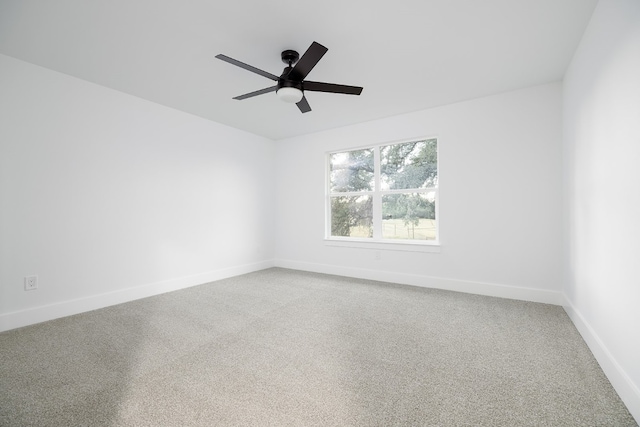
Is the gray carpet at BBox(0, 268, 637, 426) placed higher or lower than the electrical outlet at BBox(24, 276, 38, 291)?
lower

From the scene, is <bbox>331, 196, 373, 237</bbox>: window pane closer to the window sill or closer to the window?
the window

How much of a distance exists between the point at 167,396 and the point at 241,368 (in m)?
0.44

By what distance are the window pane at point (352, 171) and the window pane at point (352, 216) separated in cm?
19

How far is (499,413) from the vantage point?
144 centimetres

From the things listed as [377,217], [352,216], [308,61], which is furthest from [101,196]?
[377,217]

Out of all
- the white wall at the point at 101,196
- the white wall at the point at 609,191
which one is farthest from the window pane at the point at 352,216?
the white wall at the point at 609,191

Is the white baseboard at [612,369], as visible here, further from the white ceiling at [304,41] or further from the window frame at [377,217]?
the white ceiling at [304,41]

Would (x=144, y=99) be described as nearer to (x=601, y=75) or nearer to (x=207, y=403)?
(x=207, y=403)

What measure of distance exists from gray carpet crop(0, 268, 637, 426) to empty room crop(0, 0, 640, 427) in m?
0.02

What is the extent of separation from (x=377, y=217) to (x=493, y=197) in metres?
1.59


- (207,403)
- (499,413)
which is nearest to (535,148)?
(499,413)

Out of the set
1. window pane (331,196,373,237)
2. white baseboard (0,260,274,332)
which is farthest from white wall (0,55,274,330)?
window pane (331,196,373,237)

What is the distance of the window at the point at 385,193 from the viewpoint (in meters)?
4.03

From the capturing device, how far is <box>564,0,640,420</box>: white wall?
4.82ft
